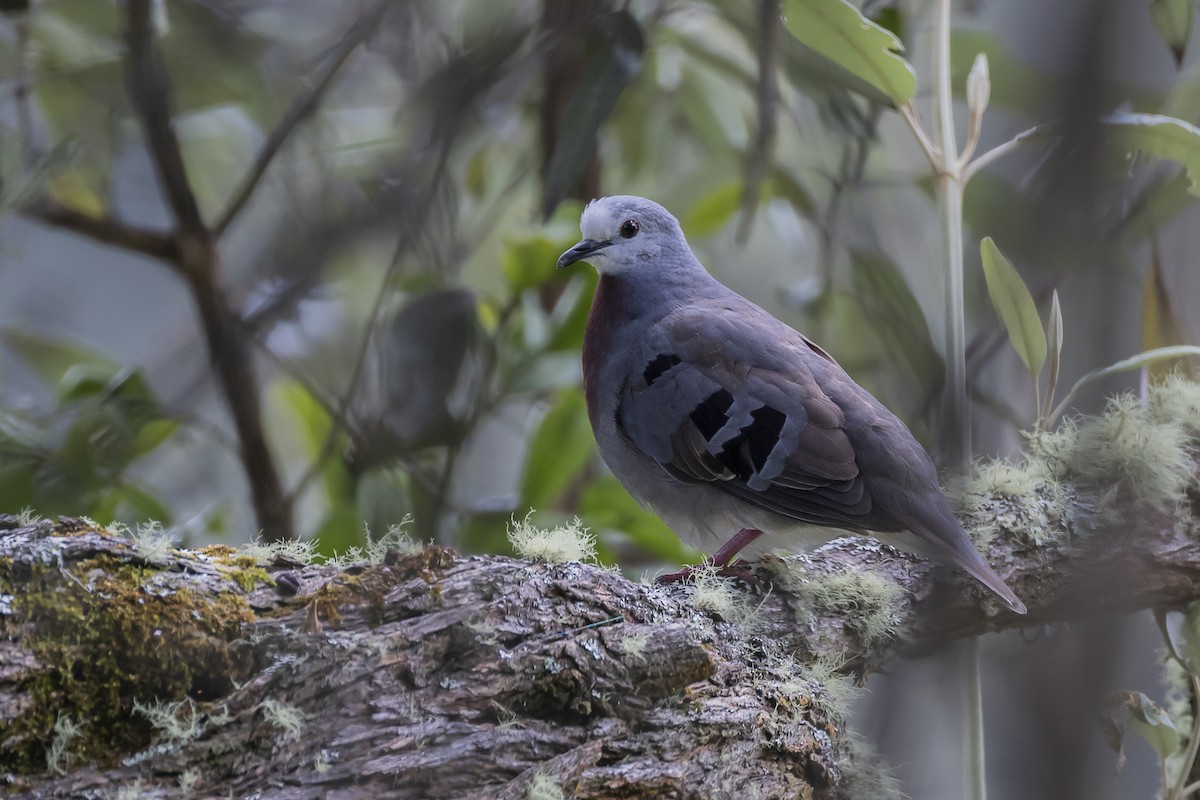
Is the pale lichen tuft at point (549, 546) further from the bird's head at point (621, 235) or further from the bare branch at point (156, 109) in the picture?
the bare branch at point (156, 109)

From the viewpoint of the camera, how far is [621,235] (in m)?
1.99

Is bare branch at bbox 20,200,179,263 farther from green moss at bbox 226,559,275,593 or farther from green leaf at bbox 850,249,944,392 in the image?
green leaf at bbox 850,249,944,392

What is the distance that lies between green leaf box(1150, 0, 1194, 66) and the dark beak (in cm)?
101

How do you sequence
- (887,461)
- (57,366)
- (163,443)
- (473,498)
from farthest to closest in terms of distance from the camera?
(473,498), (57,366), (163,443), (887,461)

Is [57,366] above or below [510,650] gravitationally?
above

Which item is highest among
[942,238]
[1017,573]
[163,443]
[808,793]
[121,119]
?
[121,119]

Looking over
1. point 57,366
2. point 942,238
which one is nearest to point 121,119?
point 57,366

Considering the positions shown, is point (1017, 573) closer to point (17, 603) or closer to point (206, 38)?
point (17, 603)

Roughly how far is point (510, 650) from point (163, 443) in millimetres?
1399

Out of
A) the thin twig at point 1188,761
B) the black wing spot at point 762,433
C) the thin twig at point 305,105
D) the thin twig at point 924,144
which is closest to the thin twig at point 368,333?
the thin twig at point 305,105

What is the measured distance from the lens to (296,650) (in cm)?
111

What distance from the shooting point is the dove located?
157 centimetres

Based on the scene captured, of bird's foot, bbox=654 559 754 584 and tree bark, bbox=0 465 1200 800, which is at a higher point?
bird's foot, bbox=654 559 754 584

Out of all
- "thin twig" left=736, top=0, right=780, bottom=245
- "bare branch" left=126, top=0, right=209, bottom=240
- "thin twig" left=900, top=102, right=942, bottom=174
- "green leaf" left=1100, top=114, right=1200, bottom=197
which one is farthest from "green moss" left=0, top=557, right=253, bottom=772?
"green leaf" left=1100, top=114, right=1200, bottom=197
